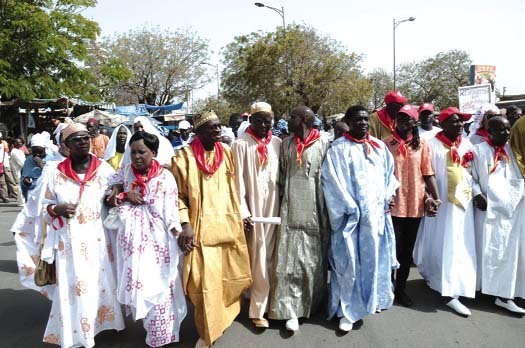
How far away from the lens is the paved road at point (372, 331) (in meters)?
3.68

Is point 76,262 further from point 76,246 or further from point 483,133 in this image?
point 483,133

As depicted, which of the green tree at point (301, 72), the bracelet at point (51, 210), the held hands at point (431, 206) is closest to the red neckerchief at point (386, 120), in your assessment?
the held hands at point (431, 206)

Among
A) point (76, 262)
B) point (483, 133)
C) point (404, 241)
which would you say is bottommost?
point (404, 241)

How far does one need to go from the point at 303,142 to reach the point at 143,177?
4.62 ft

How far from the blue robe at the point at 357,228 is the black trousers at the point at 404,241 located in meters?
0.42

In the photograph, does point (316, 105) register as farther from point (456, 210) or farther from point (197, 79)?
point (456, 210)

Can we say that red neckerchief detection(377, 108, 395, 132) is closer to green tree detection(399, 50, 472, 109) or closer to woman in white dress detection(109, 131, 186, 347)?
woman in white dress detection(109, 131, 186, 347)

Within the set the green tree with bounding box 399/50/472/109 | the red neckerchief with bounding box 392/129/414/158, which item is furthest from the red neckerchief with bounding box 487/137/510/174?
the green tree with bounding box 399/50/472/109

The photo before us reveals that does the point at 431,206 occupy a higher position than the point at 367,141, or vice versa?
the point at 367,141

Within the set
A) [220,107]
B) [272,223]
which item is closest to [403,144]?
[272,223]

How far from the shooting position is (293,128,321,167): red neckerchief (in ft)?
12.8

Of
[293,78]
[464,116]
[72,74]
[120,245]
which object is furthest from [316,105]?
[120,245]

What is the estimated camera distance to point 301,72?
2569cm

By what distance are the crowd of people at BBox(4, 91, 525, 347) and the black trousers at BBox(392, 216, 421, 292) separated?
16 millimetres
